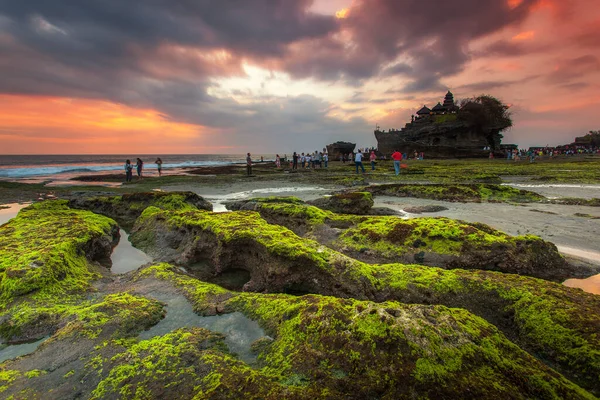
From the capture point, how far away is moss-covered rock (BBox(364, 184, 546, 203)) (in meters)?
12.4

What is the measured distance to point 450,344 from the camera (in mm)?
2561

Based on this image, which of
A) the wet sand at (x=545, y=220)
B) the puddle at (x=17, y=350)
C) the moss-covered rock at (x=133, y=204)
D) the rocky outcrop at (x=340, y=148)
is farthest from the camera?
the rocky outcrop at (x=340, y=148)

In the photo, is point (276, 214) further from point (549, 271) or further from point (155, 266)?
point (549, 271)

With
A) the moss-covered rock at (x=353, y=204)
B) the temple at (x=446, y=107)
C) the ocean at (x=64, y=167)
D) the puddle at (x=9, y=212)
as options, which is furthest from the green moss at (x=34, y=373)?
the temple at (x=446, y=107)

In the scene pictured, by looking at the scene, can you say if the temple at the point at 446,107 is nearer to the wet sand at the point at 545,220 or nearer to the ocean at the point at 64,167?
the ocean at the point at 64,167

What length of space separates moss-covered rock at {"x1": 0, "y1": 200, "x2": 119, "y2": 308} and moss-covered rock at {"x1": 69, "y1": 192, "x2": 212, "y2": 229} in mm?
2110

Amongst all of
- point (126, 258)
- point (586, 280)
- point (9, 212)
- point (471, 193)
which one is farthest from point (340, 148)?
point (586, 280)

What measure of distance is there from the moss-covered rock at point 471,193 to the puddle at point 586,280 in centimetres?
623

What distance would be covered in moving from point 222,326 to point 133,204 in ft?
31.3

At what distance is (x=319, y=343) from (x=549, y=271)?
4.87 m

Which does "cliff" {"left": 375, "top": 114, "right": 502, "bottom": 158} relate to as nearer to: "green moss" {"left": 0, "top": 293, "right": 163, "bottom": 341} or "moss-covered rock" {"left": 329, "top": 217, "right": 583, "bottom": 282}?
"moss-covered rock" {"left": 329, "top": 217, "right": 583, "bottom": 282}

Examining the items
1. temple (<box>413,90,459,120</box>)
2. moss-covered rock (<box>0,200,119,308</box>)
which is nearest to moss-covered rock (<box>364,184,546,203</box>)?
moss-covered rock (<box>0,200,119,308</box>)

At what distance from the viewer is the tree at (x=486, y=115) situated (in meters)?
60.3

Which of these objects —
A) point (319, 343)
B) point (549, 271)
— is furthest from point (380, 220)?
point (319, 343)
